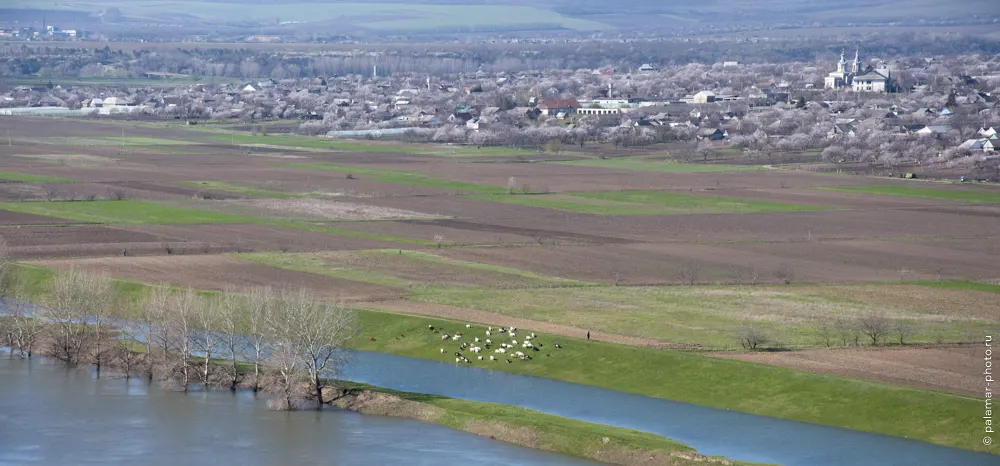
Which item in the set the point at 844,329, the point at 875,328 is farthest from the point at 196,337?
the point at 875,328

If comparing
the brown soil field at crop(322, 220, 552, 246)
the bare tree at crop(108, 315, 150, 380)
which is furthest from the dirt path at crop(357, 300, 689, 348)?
the brown soil field at crop(322, 220, 552, 246)

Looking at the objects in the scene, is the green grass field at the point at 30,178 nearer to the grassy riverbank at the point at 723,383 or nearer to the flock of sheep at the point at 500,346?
the grassy riverbank at the point at 723,383

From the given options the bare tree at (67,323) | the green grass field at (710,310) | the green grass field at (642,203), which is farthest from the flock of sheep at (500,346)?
the green grass field at (642,203)

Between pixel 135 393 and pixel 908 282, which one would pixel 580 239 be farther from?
pixel 135 393

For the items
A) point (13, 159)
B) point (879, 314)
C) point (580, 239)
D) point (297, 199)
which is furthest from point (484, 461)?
point (13, 159)

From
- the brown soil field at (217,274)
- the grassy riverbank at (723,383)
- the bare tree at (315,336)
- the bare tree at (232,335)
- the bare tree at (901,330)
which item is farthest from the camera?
the brown soil field at (217,274)

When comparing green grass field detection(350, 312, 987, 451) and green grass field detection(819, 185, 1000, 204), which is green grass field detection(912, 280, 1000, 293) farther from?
green grass field detection(819, 185, 1000, 204)
